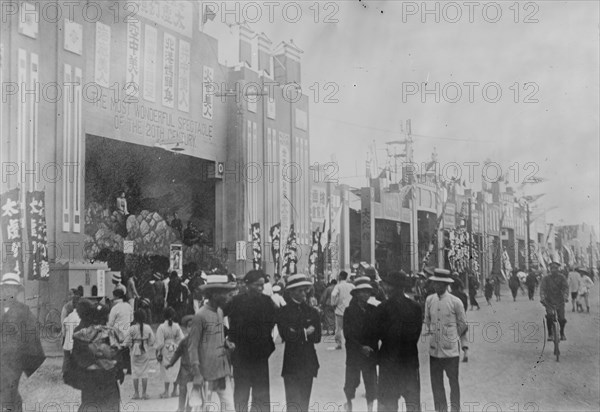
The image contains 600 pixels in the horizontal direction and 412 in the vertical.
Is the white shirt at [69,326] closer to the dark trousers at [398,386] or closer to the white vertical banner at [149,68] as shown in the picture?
the white vertical banner at [149,68]

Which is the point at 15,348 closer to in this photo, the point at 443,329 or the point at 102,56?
the point at 102,56

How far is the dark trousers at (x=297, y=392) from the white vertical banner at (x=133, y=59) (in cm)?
299

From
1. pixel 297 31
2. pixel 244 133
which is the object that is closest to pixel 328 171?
pixel 244 133

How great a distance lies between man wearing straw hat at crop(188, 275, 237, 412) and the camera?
Result: 4.54m

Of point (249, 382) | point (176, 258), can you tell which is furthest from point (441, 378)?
point (176, 258)

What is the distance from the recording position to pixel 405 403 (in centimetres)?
500

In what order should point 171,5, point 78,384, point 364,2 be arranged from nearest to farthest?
point 78,384 < point 364,2 < point 171,5

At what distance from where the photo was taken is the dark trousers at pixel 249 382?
4824 millimetres

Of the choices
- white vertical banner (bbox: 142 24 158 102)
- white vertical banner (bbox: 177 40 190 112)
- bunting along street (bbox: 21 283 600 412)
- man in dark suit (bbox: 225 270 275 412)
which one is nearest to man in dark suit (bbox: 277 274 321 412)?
man in dark suit (bbox: 225 270 275 412)

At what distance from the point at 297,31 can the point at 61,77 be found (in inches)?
87.0

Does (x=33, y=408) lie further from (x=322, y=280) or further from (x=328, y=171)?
(x=328, y=171)

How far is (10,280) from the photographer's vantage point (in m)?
4.79

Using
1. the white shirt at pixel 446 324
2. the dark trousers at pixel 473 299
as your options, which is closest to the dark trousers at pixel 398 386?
the white shirt at pixel 446 324

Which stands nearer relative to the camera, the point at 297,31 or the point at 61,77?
the point at 61,77
